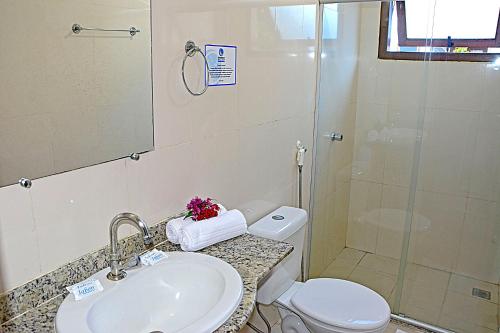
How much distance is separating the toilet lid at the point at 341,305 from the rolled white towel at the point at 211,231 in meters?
0.65

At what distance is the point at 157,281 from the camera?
131 centimetres

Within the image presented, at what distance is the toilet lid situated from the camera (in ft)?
6.31

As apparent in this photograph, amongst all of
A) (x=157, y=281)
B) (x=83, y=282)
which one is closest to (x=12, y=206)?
(x=83, y=282)

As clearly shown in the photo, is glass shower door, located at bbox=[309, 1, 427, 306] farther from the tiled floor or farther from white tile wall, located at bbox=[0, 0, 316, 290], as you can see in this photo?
white tile wall, located at bbox=[0, 0, 316, 290]

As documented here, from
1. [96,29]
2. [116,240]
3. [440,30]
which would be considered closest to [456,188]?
[440,30]

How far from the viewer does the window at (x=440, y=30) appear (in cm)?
254

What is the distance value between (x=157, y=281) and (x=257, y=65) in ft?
3.50

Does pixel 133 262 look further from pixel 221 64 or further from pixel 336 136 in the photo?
pixel 336 136

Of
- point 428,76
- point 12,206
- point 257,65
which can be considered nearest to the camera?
point 12,206

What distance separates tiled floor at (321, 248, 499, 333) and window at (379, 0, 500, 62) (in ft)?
4.58

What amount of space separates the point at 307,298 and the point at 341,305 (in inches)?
6.4

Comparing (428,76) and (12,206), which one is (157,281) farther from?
(428,76)

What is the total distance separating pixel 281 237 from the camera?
1.96 metres

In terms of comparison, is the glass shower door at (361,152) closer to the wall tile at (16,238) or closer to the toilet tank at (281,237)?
the toilet tank at (281,237)
